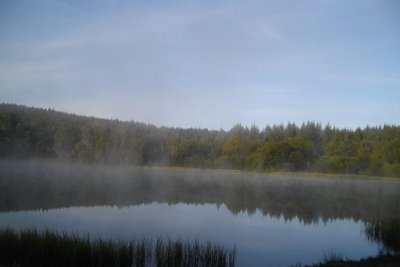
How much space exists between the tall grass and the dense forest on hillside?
146ft

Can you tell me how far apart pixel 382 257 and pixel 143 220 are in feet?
30.2

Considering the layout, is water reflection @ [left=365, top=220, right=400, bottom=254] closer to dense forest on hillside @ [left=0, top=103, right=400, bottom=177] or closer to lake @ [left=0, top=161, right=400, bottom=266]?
lake @ [left=0, top=161, right=400, bottom=266]

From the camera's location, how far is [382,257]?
34.0ft

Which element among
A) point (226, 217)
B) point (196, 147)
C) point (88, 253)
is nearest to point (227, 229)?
point (226, 217)

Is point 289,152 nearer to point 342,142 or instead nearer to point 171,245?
point 342,142

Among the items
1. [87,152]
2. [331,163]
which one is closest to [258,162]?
[331,163]

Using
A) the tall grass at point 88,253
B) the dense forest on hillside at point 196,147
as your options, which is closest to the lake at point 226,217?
the tall grass at point 88,253

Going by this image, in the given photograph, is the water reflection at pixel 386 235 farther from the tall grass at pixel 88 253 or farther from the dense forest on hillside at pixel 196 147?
the dense forest on hillside at pixel 196 147

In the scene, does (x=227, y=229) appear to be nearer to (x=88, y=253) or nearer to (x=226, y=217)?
(x=226, y=217)

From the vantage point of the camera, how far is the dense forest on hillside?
52.7 metres

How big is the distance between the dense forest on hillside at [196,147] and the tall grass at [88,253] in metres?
44.5

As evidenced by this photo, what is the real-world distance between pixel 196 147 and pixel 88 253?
58759 mm

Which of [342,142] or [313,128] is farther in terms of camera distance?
[313,128]

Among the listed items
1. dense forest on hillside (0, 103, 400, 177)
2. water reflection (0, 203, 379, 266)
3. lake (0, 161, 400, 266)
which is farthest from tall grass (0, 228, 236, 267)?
→ dense forest on hillside (0, 103, 400, 177)
